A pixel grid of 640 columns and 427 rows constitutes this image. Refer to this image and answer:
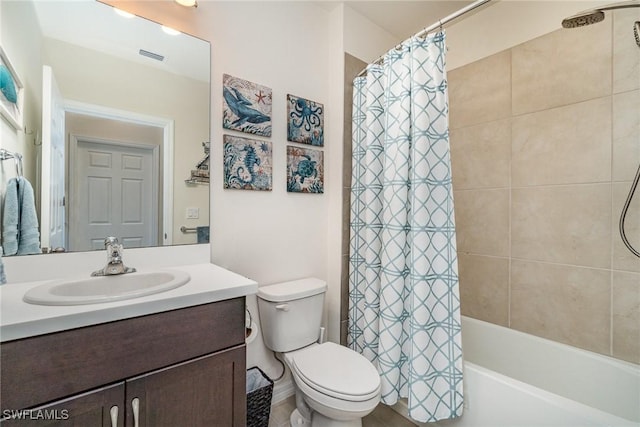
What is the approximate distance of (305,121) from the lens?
1.85 m

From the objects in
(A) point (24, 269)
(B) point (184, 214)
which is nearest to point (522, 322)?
(B) point (184, 214)

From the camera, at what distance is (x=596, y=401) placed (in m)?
1.40

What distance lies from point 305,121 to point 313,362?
1411 millimetres

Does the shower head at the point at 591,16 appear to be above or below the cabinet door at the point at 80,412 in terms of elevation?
above

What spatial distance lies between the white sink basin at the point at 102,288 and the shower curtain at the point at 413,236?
3.24 ft

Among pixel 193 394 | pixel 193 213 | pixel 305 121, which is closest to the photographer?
pixel 193 394

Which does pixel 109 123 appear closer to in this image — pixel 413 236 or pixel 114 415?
pixel 114 415

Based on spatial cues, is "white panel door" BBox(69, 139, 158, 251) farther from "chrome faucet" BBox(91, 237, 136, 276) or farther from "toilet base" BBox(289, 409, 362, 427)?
"toilet base" BBox(289, 409, 362, 427)

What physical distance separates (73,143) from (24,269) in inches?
20.5

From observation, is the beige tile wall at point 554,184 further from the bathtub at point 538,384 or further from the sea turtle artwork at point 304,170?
the sea turtle artwork at point 304,170

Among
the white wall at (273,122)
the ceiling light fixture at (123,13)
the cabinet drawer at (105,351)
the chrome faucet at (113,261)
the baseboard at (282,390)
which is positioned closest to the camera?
the cabinet drawer at (105,351)

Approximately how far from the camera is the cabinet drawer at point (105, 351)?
699 mm

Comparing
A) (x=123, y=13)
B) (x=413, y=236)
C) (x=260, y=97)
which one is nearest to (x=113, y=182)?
(x=123, y=13)

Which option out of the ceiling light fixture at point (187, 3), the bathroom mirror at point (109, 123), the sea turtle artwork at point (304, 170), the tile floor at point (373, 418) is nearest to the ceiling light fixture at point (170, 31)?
the bathroom mirror at point (109, 123)
